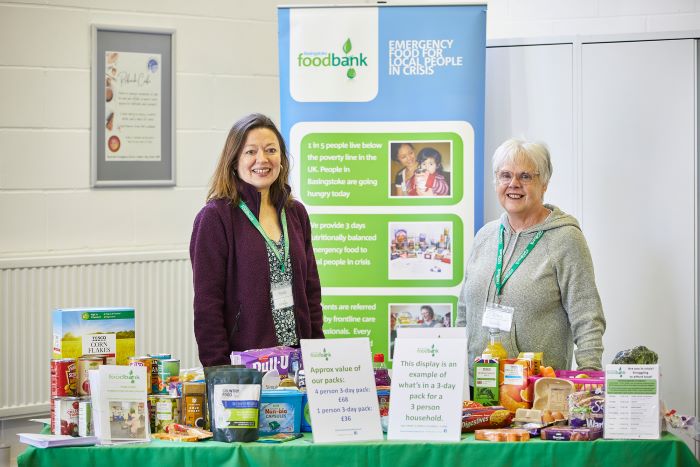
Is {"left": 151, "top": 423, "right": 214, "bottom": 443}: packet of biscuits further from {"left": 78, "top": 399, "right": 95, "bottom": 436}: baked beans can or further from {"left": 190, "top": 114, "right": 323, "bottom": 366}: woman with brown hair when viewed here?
{"left": 190, "top": 114, "right": 323, "bottom": 366}: woman with brown hair

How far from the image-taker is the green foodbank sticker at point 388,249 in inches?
156

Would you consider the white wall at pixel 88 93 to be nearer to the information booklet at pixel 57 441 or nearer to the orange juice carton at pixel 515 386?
the orange juice carton at pixel 515 386

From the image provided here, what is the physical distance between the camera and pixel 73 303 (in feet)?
15.6

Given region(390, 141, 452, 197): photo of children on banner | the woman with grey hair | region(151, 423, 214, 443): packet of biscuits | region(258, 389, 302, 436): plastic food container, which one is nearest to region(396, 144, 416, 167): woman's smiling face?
region(390, 141, 452, 197): photo of children on banner

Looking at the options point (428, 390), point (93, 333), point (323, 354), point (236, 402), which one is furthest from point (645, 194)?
point (93, 333)

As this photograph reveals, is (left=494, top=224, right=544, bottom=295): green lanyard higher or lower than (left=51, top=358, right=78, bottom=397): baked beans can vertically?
higher

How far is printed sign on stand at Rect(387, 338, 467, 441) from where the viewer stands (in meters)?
2.41

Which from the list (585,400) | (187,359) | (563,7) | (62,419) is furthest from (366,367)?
(187,359)

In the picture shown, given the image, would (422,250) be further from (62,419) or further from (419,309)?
(62,419)

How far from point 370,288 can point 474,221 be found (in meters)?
0.49

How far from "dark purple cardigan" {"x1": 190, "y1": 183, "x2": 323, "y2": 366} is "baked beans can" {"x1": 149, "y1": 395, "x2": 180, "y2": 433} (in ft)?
1.70

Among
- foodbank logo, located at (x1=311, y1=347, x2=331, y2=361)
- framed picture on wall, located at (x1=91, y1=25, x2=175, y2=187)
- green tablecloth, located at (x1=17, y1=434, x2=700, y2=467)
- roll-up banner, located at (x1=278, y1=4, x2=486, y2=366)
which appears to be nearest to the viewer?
green tablecloth, located at (x1=17, y1=434, x2=700, y2=467)

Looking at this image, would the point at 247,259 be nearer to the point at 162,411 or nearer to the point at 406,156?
the point at 162,411

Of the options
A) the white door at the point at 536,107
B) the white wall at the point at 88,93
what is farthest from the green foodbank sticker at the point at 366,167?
the white wall at the point at 88,93
